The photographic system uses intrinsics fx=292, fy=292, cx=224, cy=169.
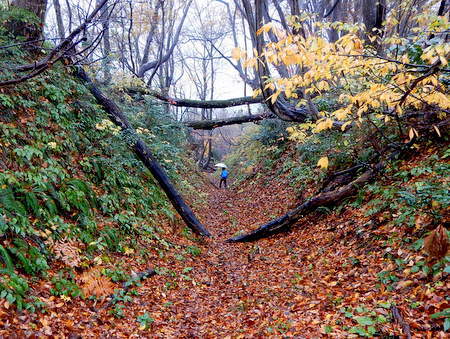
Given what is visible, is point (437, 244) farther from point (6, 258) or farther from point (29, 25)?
point (29, 25)

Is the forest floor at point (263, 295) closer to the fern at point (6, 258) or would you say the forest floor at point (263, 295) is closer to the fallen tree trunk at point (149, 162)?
the fern at point (6, 258)

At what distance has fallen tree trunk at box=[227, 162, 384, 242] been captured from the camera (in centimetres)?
Answer: 723

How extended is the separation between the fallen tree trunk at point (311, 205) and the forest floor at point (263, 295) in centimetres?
28

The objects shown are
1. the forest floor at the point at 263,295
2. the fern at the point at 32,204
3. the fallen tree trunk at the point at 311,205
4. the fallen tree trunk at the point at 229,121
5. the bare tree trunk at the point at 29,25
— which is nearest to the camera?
the forest floor at the point at 263,295

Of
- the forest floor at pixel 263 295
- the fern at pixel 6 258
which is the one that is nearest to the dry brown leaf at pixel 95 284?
the forest floor at pixel 263 295

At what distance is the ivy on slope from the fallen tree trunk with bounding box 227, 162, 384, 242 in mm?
2711

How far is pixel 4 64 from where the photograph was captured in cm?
625

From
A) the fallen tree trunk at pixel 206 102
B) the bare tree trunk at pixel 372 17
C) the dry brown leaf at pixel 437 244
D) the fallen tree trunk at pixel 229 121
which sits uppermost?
the bare tree trunk at pixel 372 17

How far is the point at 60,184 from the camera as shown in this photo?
574cm

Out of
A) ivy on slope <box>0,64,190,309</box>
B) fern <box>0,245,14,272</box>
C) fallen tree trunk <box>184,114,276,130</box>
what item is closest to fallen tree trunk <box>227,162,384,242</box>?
ivy on slope <box>0,64,190,309</box>

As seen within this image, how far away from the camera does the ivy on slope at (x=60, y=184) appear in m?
4.23

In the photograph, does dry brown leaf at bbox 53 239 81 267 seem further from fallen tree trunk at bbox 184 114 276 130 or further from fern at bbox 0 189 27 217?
fallen tree trunk at bbox 184 114 276 130

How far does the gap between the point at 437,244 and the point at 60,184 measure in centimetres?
632

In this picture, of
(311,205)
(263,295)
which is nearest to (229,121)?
(311,205)
